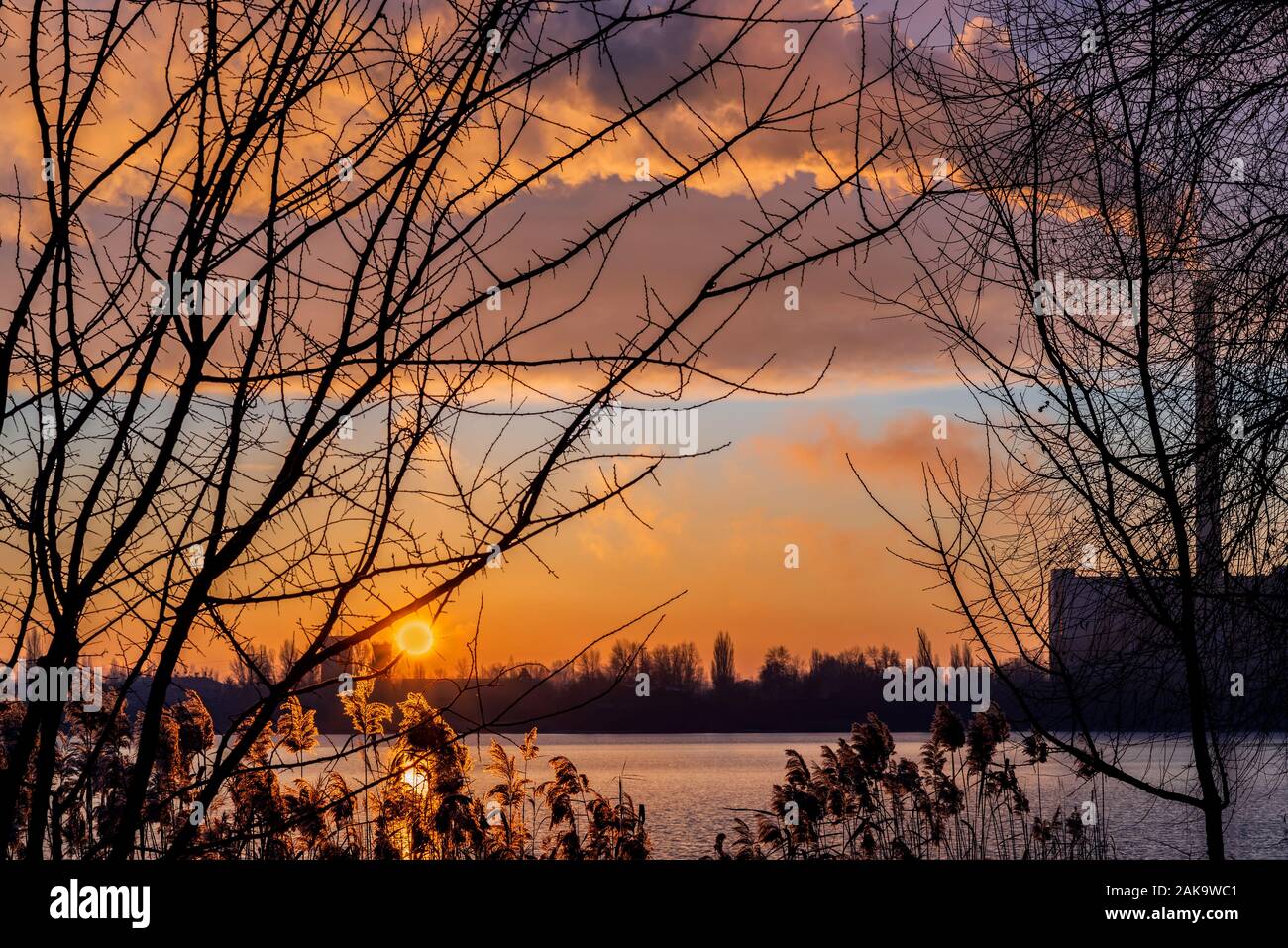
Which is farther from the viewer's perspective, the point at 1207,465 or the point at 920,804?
the point at 920,804

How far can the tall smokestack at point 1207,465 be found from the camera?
5.40 m

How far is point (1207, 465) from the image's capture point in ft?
18.0

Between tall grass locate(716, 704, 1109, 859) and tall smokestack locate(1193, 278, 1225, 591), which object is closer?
tall smokestack locate(1193, 278, 1225, 591)

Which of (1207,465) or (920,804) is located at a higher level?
(1207,465)

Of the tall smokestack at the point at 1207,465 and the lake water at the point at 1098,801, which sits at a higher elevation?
the tall smokestack at the point at 1207,465

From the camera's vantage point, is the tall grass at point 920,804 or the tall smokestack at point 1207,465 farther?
the tall grass at point 920,804

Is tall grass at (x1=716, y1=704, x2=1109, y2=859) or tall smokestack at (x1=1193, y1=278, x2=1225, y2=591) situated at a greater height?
tall smokestack at (x1=1193, y1=278, x2=1225, y2=591)

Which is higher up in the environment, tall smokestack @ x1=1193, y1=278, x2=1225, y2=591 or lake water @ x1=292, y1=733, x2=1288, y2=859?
tall smokestack @ x1=1193, y1=278, x2=1225, y2=591

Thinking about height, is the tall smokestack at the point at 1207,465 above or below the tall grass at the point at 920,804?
above

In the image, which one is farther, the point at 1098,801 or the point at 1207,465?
the point at 1098,801

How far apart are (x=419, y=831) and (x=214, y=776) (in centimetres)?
687

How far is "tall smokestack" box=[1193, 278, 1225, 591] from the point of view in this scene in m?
5.40
